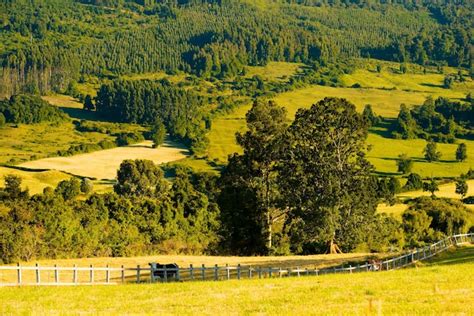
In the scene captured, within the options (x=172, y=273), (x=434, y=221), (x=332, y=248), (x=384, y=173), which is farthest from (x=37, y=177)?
(x=172, y=273)

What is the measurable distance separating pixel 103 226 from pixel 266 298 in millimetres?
46078

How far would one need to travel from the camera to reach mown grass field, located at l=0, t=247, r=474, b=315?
930 inches

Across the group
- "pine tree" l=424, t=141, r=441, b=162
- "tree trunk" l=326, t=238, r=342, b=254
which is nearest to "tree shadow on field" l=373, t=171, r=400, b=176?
"pine tree" l=424, t=141, r=441, b=162

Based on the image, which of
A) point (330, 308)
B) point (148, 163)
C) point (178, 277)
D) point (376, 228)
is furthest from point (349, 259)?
point (148, 163)

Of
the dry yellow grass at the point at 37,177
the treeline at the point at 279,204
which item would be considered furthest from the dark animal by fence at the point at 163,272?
the dry yellow grass at the point at 37,177

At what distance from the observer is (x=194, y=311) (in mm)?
24109

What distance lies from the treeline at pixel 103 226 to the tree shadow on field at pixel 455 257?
20.9 meters

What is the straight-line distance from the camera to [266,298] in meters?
27.2

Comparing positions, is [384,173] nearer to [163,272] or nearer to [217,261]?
[217,261]

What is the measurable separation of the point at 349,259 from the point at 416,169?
127349 mm

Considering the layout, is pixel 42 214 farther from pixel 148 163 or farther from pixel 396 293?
pixel 148 163

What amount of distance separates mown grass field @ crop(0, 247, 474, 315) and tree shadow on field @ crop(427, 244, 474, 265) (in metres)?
23.6

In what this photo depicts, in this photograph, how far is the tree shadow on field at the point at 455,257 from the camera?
58594 millimetres

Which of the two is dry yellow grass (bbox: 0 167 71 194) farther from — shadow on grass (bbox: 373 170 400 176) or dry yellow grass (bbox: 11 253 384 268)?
Result: dry yellow grass (bbox: 11 253 384 268)
